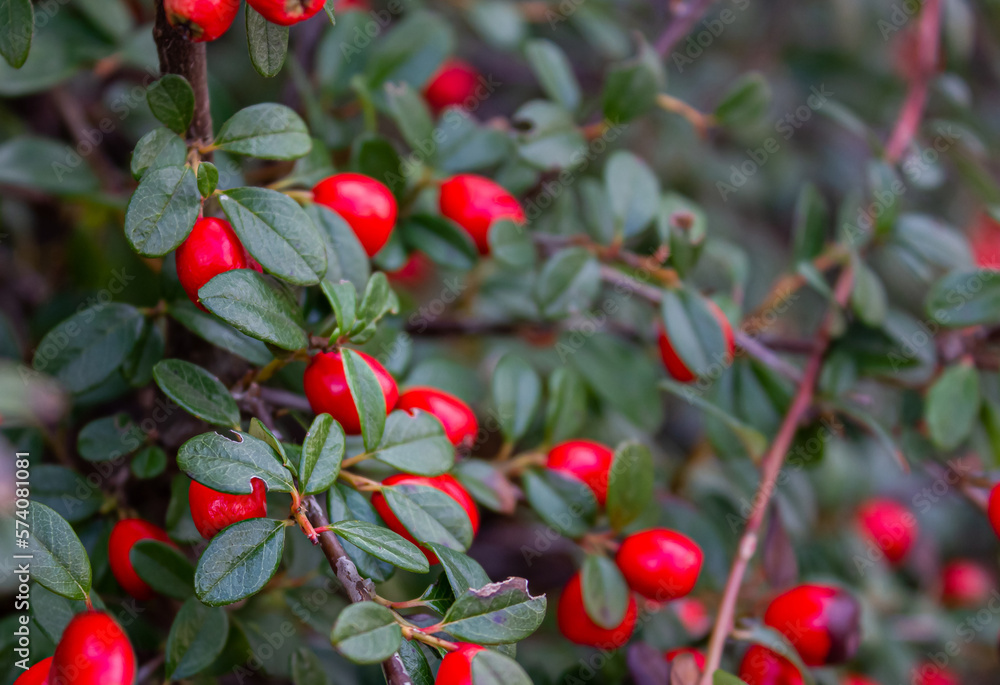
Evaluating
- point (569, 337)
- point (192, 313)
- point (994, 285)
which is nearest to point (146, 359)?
point (192, 313)

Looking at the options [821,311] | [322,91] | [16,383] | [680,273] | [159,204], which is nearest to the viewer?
[159,204]

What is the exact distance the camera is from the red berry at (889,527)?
1.46 metres

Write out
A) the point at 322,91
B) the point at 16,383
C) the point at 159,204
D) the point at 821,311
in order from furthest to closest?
the point at 821,311 → the point at 322,91 → the point at 16,383 → the point at 159,204

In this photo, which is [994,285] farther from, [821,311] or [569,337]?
[821,311]

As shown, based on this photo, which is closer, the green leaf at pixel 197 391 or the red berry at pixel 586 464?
the green leaf at pixel 197 391

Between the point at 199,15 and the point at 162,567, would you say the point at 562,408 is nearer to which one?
the point at 162,567

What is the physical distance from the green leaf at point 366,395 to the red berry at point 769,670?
0.55 meters

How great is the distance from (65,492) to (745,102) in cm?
113

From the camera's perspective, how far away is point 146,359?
2.70 ft

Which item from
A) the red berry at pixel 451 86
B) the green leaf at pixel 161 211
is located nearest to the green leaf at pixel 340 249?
the green leaf at pixel 161 211

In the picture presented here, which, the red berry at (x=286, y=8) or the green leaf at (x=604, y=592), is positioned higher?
the red berry at (x=286, y=8)

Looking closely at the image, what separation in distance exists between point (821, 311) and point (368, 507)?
60.7 inches

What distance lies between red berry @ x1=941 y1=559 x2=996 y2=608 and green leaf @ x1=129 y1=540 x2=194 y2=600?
Result: 1.53 metres

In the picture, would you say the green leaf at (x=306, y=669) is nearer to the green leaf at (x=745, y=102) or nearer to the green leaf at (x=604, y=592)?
the green leaf at (x=604, y=592)
